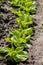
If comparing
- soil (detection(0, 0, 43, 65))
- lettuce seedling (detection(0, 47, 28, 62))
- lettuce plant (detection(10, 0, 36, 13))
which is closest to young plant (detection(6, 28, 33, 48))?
soil (detection(0, 0, 43, 65))

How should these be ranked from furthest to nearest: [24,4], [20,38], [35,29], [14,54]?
[24,4] < [35,29] < [20,38] < [14,54]

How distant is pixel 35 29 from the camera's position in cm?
543

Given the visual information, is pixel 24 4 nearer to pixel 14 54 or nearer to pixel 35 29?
pixel 35 29

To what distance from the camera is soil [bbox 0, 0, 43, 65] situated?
4.26 meters

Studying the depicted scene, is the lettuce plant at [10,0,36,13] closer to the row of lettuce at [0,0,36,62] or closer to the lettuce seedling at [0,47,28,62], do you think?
the row of lettuce at [0,0,36,62]

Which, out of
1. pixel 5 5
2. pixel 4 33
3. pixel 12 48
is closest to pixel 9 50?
pixel 12 48

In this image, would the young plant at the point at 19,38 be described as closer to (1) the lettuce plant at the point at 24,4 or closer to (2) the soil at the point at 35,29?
(2) the soil at the point at 35,29

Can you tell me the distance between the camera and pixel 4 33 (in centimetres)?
496

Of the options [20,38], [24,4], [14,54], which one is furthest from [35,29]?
[14,54]

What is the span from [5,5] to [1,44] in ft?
Result: 6.66

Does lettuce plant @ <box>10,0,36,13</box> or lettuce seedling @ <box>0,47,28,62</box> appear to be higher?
lettuce plant @ <box>10,0,36,13</box>

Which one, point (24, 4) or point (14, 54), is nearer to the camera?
point (14, 54)

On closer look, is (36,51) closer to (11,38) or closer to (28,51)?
(28,51)

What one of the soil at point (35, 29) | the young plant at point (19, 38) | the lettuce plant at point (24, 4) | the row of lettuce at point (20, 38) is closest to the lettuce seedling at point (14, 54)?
the row of lettuce at point (20, 38)
